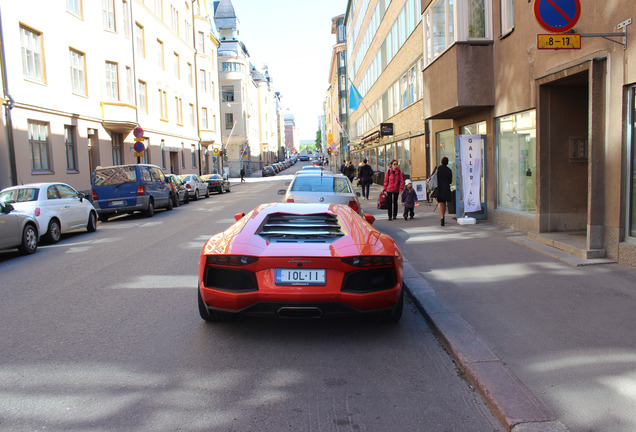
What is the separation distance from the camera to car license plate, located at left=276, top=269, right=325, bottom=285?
4473mm

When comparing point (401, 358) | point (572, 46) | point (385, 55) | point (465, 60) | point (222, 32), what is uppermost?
point (222, 32)

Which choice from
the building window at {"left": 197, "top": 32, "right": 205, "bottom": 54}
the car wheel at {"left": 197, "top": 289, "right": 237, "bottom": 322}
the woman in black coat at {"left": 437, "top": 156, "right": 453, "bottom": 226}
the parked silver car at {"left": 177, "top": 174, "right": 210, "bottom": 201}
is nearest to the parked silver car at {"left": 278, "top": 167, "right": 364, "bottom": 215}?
the woman in black coat at {"left": 437, "top": 156, "right": 453, "bottom": 226}

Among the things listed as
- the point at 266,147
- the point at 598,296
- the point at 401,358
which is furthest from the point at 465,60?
the point at 266,147

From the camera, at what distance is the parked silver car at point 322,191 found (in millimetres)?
10281

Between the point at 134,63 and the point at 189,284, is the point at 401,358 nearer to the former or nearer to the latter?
the point at 189,284

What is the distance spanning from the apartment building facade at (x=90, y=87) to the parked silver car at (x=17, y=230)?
8.79 m

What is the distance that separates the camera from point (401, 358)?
436 cm

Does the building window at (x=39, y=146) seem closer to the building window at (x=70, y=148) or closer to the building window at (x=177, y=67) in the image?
the building window at (x=70, y=148)

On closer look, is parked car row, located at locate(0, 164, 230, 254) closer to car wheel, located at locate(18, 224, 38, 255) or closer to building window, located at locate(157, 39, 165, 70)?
car wheel, located at locate(18, 224, 38, 255)

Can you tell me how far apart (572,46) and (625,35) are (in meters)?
0.64

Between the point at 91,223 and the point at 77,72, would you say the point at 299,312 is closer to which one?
the point at 91,223

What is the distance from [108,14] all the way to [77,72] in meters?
5.47

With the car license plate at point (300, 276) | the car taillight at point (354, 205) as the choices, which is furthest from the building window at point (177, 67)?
the car license plate at point (300, 276)

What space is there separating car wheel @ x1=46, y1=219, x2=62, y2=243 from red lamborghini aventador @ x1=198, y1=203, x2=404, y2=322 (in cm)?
886
